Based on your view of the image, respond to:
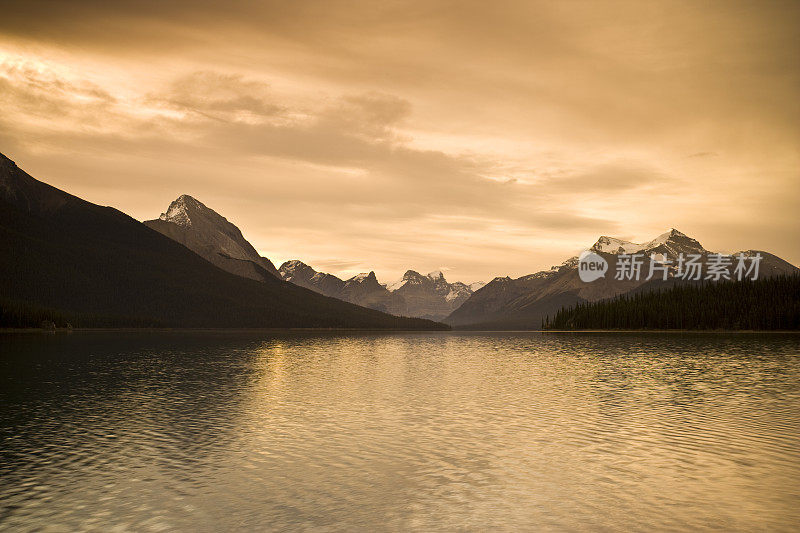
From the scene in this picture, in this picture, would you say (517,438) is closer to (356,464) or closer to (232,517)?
(356,464)

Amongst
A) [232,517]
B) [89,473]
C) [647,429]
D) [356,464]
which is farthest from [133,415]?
[647,429]

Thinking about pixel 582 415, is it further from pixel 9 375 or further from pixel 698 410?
pixel 9 375

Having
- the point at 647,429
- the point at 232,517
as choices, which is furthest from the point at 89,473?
the point at 647,429

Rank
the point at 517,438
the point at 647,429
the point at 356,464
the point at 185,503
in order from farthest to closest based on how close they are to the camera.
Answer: the point at 647,429 → the point at 517,438 → the point at 356,464 → the point at 185,503

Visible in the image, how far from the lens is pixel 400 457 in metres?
38.1

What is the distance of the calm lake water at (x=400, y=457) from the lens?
88.9ft

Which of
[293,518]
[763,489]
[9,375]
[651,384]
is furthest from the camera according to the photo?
[9,375]

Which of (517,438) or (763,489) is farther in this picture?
(517,438)

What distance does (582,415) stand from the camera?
178 feet

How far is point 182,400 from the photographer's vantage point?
64.4 meters

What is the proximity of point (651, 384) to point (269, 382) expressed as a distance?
167 feet

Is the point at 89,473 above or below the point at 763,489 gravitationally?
below

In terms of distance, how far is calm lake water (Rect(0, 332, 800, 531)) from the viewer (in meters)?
27.1

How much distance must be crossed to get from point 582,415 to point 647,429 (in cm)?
784
